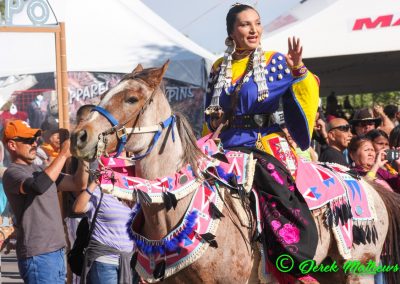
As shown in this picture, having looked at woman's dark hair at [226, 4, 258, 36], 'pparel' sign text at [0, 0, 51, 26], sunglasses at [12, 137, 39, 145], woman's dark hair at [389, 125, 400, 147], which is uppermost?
'pparel' sign text at [0, 0, 51, 26]

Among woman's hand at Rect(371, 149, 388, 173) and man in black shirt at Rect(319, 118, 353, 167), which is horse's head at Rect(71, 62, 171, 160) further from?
man in black shirt at Rect(319, 118, 353, 167)

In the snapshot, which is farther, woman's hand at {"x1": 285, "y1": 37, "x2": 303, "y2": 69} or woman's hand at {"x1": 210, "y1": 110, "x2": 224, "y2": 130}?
woman's hand at {"x1": 210, "y1": 110, "x2": 224, "y2": 130}

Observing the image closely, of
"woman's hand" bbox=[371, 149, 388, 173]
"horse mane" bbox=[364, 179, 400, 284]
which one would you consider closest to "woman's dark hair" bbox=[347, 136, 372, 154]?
"woman's hand" bbox=[371, 149, 388, 173]

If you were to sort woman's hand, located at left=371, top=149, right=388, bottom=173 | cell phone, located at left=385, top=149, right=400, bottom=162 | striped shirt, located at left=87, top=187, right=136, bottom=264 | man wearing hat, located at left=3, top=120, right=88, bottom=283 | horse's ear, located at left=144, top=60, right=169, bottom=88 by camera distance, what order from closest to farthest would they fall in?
horse's ear, located at left=144, top=60, right=169, bottom=88
man wearing hat, located at left=3, top=120, right=88, bottom=283
striped shirt, located at left=87, top=187, right=136, bottom=264
woman's hand, located at left=371, top=149, right=388, bottom=173
cell phone, located at left=385, top=149, right=400, bottom=162

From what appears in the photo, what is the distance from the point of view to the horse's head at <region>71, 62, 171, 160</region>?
475 centimetres

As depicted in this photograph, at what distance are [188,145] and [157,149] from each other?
9.6 inches

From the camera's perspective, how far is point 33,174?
650 cm

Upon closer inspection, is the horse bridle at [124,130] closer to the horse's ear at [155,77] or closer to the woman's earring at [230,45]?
the horse's ear at [155,77]

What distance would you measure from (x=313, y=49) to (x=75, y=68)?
359 cm

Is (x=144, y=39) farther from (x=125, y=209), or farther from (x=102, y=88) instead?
(x=125, y=209)

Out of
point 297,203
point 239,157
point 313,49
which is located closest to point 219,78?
point 239,157

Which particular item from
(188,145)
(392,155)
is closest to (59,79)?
(188,145)
